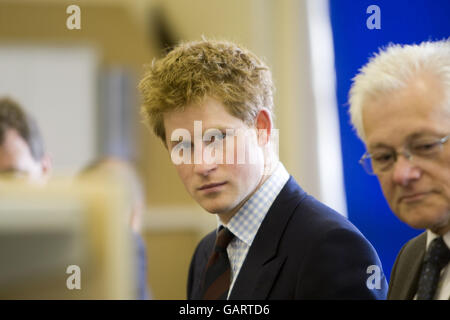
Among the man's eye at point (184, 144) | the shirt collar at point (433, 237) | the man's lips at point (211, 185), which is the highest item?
the man's eye at point (184, 144)

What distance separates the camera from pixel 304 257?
991 millimetres

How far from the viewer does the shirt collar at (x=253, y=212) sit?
1.10 m

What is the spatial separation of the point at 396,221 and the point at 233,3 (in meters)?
2.27

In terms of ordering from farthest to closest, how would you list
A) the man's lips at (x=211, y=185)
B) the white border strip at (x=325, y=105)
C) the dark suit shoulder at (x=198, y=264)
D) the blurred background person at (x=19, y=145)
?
the blurred background person at (x=19, y=145)
the white border strip at (x=325, y=105)
the dark suit shoulder at (x=198, y=264)
the man's lips at (x=211, y=185)

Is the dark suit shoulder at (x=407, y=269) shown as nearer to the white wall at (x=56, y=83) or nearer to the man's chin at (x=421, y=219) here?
the man's chin at (x=421, y=219)

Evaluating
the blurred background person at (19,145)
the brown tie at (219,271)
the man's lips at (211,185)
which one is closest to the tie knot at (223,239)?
the brown tie at (219,271)

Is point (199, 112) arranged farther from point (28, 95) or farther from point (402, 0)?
point (28, 95)

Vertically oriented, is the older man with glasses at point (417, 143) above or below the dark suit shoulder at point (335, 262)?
above

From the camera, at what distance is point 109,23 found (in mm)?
4910

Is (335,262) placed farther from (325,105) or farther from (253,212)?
(325,105)

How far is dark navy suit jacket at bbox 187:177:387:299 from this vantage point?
0.95 metres

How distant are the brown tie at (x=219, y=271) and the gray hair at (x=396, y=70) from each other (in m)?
0.35

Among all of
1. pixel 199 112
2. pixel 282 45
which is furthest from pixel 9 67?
pixel 199 112

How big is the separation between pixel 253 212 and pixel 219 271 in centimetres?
14
